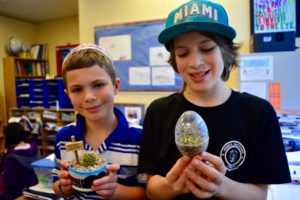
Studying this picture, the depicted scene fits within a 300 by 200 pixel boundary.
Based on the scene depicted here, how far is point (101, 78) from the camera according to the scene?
91cm

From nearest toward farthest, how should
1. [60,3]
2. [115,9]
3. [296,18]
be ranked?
[296,18] < [115,9] < [60,3]

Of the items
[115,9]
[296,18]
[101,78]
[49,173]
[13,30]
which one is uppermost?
[13,30]

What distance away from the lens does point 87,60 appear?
91 centimetres

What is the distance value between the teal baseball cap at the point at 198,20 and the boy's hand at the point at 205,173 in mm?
351

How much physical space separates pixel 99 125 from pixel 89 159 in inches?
8.7

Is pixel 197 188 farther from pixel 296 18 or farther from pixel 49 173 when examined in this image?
pixel 296 18

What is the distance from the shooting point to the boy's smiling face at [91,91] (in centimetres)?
89

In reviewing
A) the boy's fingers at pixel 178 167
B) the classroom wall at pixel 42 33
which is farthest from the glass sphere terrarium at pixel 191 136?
the classroom wall at pixel 42 33

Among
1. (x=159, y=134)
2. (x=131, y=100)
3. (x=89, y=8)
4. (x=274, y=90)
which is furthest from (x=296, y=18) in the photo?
(x=89, y=8)

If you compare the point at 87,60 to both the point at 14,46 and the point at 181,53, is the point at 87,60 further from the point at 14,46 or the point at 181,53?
the point at 14,46

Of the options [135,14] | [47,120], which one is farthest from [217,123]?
[47,120]

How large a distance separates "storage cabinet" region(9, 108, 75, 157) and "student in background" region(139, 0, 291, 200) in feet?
11.1

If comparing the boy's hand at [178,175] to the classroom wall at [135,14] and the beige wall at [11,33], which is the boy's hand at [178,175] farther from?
the beige wall at [11,33]

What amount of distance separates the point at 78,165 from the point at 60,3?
3780 mm
